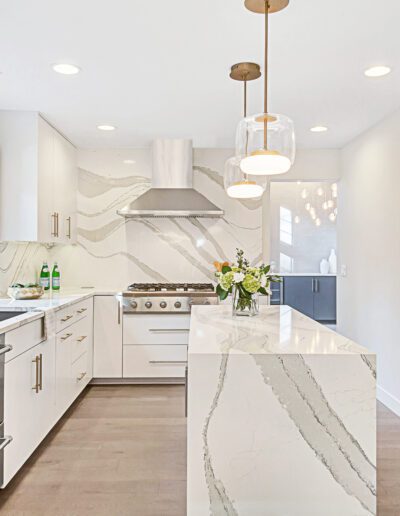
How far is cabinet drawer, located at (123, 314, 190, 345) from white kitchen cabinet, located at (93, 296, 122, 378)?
8 cm

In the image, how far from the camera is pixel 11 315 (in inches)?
121

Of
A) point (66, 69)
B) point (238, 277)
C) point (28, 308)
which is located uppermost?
point (66, 69)

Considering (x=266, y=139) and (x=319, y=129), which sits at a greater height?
(x=319, y=129)

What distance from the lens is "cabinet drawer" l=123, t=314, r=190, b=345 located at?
4.53 metres

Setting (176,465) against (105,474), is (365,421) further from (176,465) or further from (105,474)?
(105,474)

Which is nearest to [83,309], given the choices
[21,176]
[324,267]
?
[21,176]

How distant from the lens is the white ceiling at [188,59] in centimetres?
230

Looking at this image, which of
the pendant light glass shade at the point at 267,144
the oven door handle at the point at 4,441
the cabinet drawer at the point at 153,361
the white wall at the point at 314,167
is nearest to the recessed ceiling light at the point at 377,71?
the pendant light glass shade at the point at 267,144

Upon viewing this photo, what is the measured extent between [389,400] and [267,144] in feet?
8.71

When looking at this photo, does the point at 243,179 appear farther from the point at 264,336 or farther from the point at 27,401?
the point at 27,401

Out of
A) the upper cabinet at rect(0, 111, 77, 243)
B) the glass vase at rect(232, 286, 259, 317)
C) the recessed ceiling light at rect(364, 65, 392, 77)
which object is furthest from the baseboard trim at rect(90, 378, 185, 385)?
the recessed ceiling light at rect(364, 65, 392, 77)

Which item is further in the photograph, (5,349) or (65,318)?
(65,318)

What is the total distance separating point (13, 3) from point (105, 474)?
243cm

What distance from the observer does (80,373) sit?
13.1 ft
